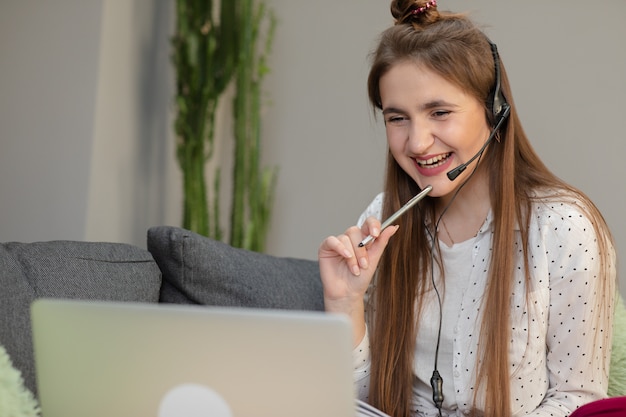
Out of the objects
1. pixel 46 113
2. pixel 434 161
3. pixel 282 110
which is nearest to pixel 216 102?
pixel 282 110

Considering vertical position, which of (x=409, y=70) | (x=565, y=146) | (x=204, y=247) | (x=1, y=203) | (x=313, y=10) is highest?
(x=313, y=10)

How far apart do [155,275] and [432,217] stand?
1.94 feet

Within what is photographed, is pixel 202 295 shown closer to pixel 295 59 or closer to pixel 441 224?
pixel 441 224

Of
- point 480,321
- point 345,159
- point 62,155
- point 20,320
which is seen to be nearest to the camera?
point 20,320

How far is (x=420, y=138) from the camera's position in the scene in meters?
1.46

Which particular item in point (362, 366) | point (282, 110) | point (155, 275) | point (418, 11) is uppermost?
point (418, 11)

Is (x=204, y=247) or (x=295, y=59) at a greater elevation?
(x=295, y=59)

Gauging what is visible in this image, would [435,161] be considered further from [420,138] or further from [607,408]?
[607,408]

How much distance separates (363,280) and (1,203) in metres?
1.44

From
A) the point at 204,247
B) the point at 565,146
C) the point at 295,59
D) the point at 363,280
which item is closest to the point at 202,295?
the point at 204,247

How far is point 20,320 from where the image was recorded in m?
1.26

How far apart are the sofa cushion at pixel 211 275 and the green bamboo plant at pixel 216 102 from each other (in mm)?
1030

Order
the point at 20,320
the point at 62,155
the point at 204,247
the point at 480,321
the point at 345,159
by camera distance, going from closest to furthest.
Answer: the point at 20,320 → the point at 480,321 → the point at 204,247 → the point at 62,155 → the point at 345,159

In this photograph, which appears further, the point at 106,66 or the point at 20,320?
the point at 106,66
